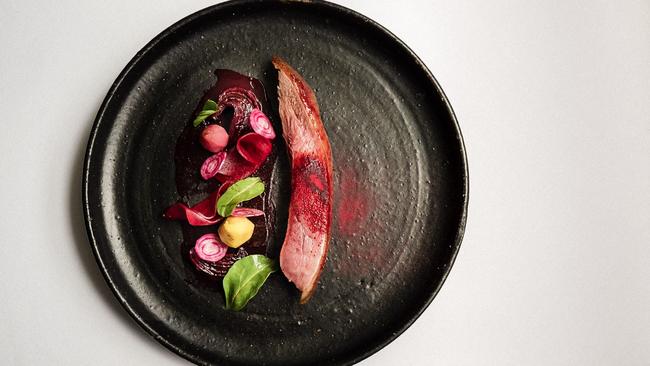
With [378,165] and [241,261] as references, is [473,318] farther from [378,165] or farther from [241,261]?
[241,261]

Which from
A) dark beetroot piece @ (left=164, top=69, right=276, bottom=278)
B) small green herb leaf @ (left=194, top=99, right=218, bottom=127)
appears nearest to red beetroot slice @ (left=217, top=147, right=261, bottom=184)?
dark beetroot piece @ (left=164, top=69, right=276, bottom=278)

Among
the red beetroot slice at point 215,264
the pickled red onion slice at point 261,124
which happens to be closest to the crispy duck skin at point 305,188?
the pickled red onion slice at point 261,124

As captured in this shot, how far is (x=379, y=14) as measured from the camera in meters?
1.83

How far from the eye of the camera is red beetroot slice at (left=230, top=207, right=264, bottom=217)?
66.4 inches

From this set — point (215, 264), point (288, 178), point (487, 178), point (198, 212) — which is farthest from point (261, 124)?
point (487, 178)

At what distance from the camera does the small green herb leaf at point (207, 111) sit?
1.67 meters

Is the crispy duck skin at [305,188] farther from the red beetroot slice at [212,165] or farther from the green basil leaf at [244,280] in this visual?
the red beetroot slice at [212,165]

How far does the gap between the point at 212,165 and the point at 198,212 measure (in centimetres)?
14

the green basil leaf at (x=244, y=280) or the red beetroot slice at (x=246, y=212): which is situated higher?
the red beetroot slice at (x=246, y=212)

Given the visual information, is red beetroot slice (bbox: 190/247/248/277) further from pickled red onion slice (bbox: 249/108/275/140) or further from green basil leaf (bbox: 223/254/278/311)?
pickled red onion slice (bbox: 249/108/275/140)

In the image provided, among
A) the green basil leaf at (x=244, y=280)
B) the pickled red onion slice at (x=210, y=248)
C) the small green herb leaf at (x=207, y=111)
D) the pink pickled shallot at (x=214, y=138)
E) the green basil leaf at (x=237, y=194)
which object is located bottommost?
the green basil leaf at (x=244, y=280)

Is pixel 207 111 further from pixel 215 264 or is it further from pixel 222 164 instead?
pixel 215 264

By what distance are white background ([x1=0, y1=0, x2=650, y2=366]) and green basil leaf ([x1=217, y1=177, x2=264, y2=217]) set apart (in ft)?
1.51

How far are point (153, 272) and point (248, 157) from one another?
1.44 feet
